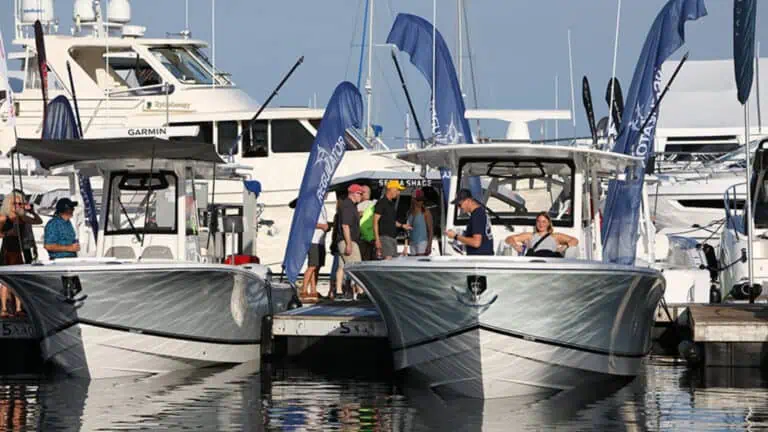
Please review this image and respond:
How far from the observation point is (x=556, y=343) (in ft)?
58.0

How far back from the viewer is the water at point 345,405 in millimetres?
15578

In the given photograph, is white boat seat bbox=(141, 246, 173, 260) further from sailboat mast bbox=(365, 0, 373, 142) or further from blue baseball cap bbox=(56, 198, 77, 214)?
sailboat mast bbox=(365, 0, 373, 142)

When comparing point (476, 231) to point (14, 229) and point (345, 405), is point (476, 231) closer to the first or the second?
point (345, 405)

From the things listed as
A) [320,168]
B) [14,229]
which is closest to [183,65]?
[320,168]

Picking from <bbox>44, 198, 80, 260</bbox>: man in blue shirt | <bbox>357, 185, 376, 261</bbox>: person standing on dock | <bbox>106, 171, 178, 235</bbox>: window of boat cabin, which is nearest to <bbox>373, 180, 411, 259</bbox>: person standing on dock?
<bbox>357, 185, 376, 261</bbox>: person standing on dock

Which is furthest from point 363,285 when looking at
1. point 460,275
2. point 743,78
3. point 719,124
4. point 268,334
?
point 719,124

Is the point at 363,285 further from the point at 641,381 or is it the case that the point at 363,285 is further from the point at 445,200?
the point at 641,381

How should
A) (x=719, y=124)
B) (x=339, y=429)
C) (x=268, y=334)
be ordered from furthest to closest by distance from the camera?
(x=719, y=124)
(x=268, y=334)
(x=339, y=429)

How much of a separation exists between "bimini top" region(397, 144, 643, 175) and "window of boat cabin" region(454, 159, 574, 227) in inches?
4.8

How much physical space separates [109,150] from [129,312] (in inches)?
83.2

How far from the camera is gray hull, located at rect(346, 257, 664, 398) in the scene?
56.0 ft

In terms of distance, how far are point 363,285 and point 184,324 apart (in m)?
2.54

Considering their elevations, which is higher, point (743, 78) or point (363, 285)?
point (743, 78)

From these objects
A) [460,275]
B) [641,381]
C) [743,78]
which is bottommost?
[641,381]
